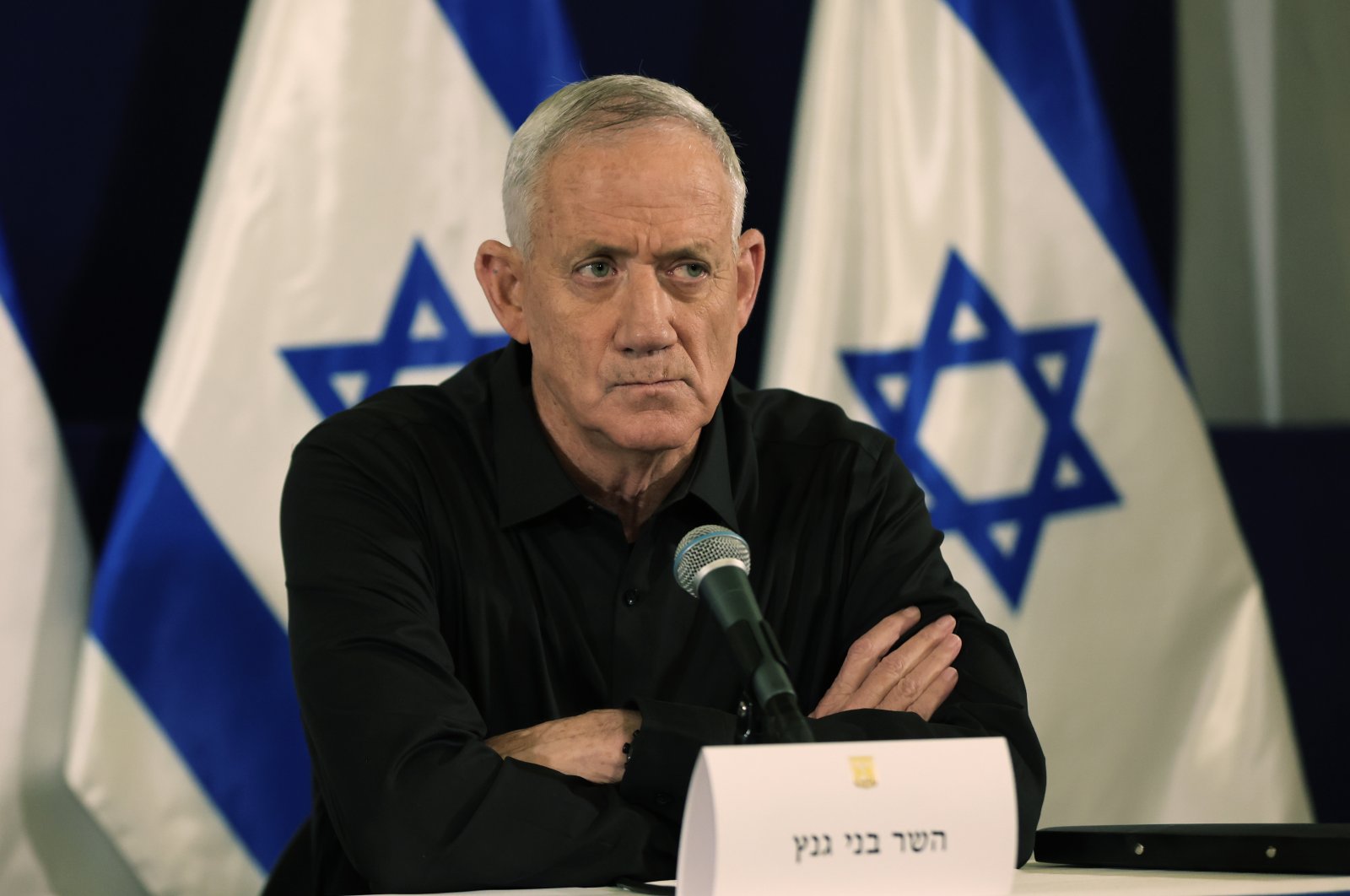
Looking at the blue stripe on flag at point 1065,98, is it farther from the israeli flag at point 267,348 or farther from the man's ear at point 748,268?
the man's ear at point 748,268

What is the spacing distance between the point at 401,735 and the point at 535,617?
1.31 ft

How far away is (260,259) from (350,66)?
1.43 feet

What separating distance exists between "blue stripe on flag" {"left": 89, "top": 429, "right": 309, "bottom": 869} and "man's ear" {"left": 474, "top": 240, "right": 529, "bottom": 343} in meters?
0.94

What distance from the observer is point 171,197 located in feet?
11.3

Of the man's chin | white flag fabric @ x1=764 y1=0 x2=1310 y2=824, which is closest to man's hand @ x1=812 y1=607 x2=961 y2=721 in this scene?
the man's chin

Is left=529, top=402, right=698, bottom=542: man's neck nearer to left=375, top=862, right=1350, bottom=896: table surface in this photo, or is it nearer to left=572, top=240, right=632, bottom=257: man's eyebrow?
→ left=572, top=240, right=632, bottom=257: man's eyebrow

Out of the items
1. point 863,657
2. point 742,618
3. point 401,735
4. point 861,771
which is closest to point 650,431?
point 863,657

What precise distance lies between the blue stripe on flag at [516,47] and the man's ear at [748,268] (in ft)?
3.37

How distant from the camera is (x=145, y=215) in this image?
11.2 ft

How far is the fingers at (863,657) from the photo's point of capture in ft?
6.89

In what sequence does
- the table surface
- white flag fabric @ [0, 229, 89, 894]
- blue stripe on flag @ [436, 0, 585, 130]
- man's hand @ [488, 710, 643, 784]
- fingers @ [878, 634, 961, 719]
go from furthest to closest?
blue stripe on flag @ [436, 0, 585, 130] < white flag fabric @ [0, 229, 89, 894] < fingers @ [878, 634, 961, 719] < man's hand @ [488, 710, 643, 784] < the table surface

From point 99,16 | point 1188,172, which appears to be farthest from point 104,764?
point 1188,172

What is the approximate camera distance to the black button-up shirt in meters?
1.75

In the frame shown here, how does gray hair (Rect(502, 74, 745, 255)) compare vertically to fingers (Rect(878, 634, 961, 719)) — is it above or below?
above
